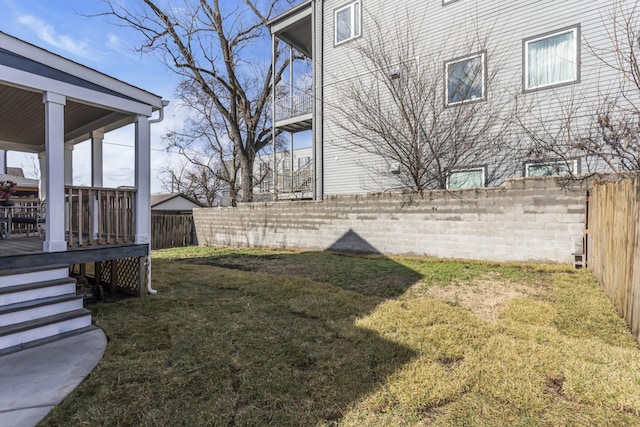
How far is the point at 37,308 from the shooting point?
3.68 meters

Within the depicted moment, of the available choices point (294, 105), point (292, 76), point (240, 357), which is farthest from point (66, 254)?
point (292, 76)

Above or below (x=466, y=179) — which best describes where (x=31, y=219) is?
below

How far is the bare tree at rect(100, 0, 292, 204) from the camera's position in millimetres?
16453

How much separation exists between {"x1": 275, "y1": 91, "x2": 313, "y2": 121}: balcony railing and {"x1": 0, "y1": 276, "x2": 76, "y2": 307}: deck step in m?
10.5

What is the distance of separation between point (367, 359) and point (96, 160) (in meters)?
6.89

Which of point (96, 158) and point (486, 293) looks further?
point (96, 158)

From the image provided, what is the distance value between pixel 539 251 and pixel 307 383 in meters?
6.22

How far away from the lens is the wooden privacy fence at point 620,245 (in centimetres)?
337

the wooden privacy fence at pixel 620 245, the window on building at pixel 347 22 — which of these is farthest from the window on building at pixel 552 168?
the window on building at pixel 347 22

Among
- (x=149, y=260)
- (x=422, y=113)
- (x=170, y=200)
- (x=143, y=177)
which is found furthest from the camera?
(x=170, y=200)

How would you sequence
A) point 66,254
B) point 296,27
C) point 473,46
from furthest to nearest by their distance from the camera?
point 296,27 < point 473,46 < point 66,254

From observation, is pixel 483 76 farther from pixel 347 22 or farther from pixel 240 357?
pixel 240 357

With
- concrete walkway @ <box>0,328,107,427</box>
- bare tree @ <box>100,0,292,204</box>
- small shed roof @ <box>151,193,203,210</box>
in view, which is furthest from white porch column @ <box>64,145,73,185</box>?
small shed roof @ <box>151,193,203,210</box>

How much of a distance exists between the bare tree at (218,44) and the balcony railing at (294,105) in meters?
4.86
